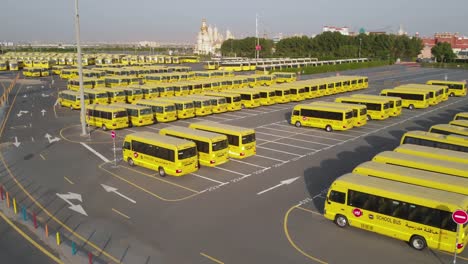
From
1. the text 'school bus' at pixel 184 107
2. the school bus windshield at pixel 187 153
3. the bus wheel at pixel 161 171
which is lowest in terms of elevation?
the bus wheel at pixel 161 171

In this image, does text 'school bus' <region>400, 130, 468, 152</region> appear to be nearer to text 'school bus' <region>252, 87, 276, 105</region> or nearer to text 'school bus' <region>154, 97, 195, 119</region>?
text 'school bus' <region>154, 97, 195, 119</region>

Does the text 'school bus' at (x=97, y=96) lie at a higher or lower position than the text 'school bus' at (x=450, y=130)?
higher

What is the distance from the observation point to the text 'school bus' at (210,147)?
A: 26.0 metres

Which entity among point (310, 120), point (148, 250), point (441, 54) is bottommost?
point (148, 250)

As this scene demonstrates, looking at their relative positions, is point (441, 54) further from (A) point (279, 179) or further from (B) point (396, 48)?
(A) point (279, 179)

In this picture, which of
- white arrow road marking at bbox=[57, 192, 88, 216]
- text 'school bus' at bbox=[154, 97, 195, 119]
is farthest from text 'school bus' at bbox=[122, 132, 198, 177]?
text 'school bus' at bbox=[154, 97, 195, 119]

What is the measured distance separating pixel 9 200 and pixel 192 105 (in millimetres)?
24065

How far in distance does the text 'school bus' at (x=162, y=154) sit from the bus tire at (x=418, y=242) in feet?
43.8

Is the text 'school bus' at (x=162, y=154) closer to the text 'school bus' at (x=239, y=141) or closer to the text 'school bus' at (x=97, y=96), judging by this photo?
the text 'school bus' at (x=239, y=141)

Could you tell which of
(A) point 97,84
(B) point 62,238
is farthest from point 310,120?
(A) point 97,84

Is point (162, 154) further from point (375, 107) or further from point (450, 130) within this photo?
point (375, 107)

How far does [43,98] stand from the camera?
59875mm

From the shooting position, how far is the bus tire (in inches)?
633

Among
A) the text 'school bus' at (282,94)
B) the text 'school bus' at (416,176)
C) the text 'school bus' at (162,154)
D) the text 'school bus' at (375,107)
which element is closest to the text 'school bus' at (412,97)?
the text 'school bus' at (375,107)
